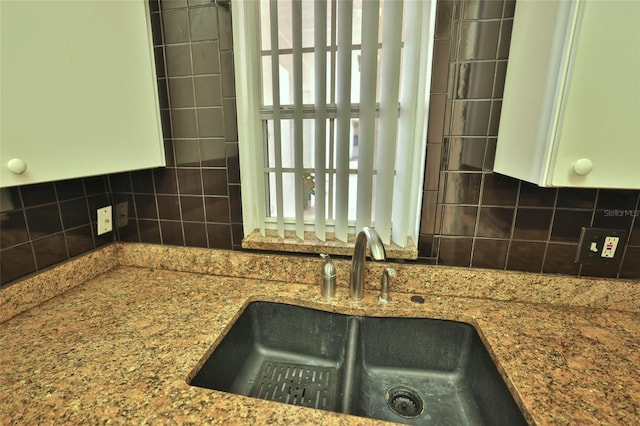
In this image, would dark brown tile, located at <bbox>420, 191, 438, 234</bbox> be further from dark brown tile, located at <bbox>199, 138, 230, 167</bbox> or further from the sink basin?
dark brown tile, located at <bbox>199, 138, 230, 167</bbox>

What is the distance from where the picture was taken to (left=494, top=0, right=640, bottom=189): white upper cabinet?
56 centimetres

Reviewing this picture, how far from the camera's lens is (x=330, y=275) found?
38.1 inches

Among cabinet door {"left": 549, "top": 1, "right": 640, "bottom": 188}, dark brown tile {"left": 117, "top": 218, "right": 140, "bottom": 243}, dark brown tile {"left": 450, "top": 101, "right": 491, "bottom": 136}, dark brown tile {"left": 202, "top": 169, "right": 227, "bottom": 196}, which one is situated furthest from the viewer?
dark brown tile {"left": 117, "top": 218, "right": 140, "bottom": 243}

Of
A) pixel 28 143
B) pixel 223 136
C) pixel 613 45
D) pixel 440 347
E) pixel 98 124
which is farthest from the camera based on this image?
pixel 223 136

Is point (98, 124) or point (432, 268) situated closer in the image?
point (98, 124)

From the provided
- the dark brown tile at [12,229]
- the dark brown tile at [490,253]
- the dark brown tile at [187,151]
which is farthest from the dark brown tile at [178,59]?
the dark brown tile at [490,253]

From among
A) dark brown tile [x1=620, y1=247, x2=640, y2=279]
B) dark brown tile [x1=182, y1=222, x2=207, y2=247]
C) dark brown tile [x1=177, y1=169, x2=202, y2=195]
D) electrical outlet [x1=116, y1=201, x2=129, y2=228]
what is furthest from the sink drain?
electrical outlet [x1=116, y1=201, x2=129, y2=228]

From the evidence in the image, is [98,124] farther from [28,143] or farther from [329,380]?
[329,380]

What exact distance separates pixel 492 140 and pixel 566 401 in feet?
2.17

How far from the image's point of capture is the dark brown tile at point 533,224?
893 millimetres

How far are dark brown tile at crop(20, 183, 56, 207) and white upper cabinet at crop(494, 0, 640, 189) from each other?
1398 millimetres

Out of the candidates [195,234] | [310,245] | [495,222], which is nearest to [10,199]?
[195,234]

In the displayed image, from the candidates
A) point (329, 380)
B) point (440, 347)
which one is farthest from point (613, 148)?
point (329, 380)

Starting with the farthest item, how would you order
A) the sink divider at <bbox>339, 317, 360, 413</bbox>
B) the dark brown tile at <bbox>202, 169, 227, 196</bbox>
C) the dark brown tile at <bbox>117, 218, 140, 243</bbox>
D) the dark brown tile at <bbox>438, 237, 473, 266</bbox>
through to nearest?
the dark brown tile at <bbox>117, 218, 140, 243</bbox>, the dark brown tile at <bbox>202, 169, 227, 196</bbox>, the dark brown tile at <bbox>438, 237, 473, 266</bbox>, the sink divider at <bbox>339, 317, 360, 413</bbox>
